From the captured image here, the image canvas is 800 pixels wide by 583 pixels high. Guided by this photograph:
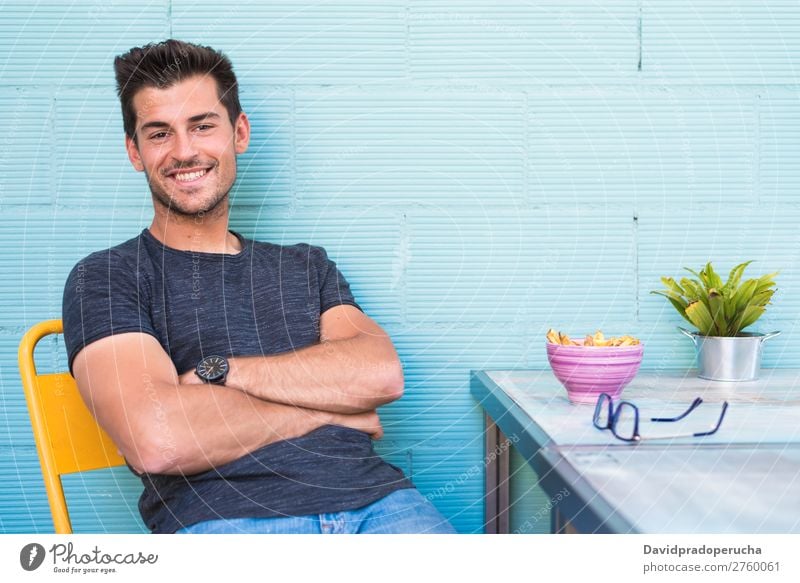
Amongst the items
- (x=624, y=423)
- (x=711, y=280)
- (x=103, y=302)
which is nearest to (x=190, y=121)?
(x=103, y=302)

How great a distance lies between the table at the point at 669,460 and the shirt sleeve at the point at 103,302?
1.55 feet

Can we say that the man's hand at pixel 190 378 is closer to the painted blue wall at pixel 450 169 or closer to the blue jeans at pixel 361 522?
the blue jeans at pixel 361 522

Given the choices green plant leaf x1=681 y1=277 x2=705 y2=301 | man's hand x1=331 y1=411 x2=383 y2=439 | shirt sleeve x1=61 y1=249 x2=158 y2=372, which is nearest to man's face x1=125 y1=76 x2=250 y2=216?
shirt sleeve x1=61 y1=249 x2=158 y2=372

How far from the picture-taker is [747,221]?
1.17m

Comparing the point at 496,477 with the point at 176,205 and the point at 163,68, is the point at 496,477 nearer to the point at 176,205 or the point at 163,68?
the point at 176,205

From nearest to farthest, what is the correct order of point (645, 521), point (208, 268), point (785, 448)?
point (645, 521)
point (785, 448)
point (208, 268)

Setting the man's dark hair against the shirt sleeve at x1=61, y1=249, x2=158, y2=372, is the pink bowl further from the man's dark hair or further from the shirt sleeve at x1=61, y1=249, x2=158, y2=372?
the man's dark hair

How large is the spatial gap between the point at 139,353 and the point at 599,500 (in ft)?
1.75

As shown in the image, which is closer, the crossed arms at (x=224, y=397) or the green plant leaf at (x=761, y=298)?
the crossed arms at (x=224, y=397)

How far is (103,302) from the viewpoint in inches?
32.9

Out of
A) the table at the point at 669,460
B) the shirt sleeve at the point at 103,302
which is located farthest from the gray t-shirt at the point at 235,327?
the table at the point at 669,460

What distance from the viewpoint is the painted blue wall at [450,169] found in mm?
1124
